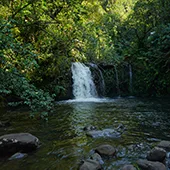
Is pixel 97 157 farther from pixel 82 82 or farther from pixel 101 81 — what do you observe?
pixel 101 81

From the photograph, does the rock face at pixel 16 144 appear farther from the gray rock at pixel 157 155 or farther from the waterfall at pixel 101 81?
the waterfall at pixel 101 81

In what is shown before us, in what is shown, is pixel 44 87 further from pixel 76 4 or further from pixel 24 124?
pixel 76 4

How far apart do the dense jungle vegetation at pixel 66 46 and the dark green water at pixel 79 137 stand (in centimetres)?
96

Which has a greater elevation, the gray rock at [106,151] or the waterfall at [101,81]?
the waterfall at [101,81]

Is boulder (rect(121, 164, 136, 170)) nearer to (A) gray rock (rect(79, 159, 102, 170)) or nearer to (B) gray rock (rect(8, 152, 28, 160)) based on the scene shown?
(A) gray rock (rect(79, 159, 102, 170))

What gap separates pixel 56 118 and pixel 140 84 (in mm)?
10074

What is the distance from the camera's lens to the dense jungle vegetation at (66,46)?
176 inches

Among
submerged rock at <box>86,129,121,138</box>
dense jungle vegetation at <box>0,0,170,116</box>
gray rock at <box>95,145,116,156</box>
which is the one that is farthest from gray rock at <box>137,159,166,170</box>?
dense jungle vegetation at <box>0,0,170,116</box>

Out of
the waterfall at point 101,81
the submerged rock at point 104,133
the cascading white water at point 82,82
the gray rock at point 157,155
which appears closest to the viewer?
the gray rock at point 157,155

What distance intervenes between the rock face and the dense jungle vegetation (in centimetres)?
78

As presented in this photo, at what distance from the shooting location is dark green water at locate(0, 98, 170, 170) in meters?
4.17

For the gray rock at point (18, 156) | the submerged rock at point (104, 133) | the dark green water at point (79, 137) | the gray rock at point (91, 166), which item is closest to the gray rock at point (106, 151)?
the dark green water at point (79, 137)

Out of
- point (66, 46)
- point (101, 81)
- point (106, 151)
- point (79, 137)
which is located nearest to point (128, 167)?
point (106, 151)

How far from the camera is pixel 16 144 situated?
15.1ft
